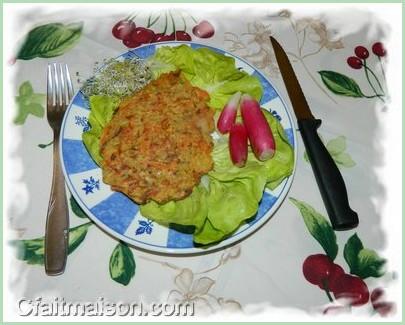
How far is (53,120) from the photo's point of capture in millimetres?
1802

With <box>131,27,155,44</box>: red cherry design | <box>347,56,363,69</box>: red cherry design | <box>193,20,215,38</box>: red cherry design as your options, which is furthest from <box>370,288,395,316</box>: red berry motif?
<box>131,27,155,44</box>: red cherry design

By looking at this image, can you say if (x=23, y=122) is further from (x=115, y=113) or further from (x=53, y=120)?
(x=115, y=113)

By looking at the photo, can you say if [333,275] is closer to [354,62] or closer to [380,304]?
[380,304]

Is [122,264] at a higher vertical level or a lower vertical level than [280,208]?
lower

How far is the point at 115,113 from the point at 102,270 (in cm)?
64

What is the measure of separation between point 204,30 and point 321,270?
136cm

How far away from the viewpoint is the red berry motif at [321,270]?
1.61m

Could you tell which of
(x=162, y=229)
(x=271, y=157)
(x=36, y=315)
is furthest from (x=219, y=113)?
(x=36, y=315)

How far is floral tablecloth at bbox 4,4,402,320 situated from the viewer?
158 centimetres

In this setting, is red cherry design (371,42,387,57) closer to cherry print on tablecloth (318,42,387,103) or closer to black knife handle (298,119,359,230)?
cherry print on tablecloth (318,42,387,103)

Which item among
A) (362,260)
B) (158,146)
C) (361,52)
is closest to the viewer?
(158,146)

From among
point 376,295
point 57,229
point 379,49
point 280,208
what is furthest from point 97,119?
point 379,49

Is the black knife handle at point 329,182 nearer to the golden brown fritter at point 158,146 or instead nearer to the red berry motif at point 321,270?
the red berry motif at point 321,270

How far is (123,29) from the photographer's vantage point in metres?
2.16
